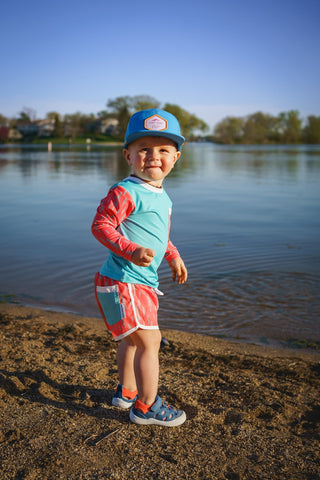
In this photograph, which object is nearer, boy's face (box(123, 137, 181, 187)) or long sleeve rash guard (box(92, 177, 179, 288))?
long sleeve rash guard (box(92, 177, 179, 288))

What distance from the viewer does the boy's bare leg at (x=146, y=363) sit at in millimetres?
2424

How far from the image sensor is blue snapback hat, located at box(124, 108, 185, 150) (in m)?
2.44

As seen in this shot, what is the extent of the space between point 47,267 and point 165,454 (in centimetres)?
452

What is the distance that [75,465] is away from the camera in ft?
6.77

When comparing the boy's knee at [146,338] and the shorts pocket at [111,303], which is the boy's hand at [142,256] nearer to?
the shorts pocket at [111,303]

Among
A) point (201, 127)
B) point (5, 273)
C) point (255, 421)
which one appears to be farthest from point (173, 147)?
point (201, 127)

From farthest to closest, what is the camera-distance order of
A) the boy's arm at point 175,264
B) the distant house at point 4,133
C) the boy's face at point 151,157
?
the distant house at point 4,133
the boy's arm at point 175,264
the boy's face at point 151,157

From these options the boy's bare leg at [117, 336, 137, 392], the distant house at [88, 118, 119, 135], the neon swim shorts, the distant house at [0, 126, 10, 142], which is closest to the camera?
the neon swim shorts

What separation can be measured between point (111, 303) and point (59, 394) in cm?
78

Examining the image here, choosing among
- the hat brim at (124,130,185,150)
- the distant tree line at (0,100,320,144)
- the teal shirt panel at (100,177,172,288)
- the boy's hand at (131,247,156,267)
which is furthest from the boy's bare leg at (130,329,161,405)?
the distant tree line at (0,100,320,144)

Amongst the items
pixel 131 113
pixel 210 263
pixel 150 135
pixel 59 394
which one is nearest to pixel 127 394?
pixel 59 394

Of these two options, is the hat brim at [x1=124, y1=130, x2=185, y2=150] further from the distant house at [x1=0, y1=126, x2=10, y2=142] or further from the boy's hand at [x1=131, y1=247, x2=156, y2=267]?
the distant house at [x1=0, y1=126, x2=10, y2=142]

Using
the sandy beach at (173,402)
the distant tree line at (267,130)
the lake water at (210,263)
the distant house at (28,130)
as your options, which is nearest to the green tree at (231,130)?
the distant tree line at (267,130)

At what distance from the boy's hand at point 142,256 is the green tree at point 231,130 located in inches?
4983
